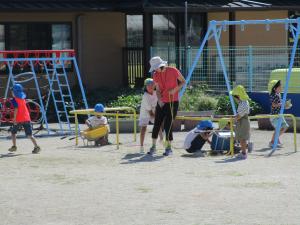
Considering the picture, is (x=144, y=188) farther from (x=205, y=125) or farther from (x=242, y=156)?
(x=205, y=125)

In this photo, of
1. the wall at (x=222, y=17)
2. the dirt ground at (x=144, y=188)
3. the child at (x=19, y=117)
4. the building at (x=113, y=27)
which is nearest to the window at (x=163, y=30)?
the building at (x=113, y=27)

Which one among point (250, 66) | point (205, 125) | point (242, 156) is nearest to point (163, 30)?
point (250, 66)

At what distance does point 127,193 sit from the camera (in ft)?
33.4

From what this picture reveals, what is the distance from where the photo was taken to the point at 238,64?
22047 mm

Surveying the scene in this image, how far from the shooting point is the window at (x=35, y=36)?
78.2 ft

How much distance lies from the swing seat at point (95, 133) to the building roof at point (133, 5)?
8.21 meters

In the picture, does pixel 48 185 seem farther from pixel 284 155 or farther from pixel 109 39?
pixel 109 39

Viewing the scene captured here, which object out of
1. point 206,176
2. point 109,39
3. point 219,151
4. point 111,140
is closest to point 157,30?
point 109,39

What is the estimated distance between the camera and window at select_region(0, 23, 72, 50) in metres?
23.8

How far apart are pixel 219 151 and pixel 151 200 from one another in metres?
4.21

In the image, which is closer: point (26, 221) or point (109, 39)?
point (26, 221)

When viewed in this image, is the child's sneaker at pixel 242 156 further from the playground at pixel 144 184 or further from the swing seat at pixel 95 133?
the swing seat at pixel 95 133

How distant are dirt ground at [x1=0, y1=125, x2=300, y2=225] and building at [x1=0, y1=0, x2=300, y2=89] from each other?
959 centimetres

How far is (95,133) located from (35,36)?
9.87 metres
